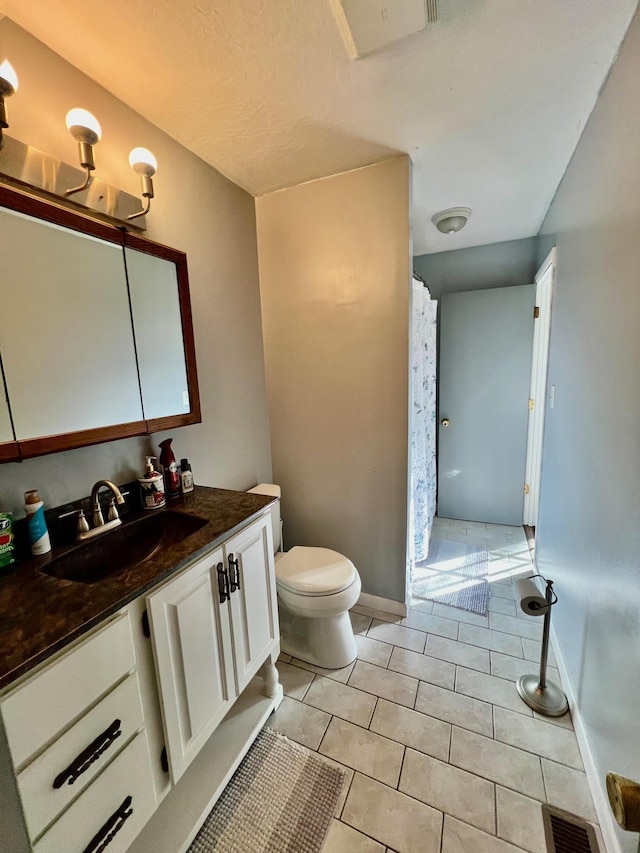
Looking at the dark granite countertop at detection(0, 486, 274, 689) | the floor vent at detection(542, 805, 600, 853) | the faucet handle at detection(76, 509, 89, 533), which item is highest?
the faucet handle at detection(76, 509, 89, 533)

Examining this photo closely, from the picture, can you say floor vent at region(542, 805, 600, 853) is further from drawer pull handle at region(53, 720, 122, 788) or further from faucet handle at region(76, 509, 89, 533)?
faucet handle at region(76, 509, 89, 533)

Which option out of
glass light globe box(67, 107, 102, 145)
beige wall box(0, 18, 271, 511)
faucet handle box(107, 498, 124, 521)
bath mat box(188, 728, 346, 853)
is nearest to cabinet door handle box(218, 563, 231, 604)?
faucet handle box(107, 498, 124, 521)

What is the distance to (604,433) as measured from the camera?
1.17 meters

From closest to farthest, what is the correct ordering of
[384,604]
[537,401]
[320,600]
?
[320,600], [384,604], [537,401]

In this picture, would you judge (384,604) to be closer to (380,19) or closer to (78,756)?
(78,756)

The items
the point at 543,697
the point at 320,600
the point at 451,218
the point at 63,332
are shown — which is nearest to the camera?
the point at 63,332

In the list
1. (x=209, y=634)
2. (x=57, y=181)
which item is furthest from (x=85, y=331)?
(x=209, y=634)

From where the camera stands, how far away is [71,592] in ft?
2.73

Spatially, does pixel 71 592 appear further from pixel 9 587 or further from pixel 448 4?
pixel 448 4

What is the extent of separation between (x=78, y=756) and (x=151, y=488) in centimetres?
79

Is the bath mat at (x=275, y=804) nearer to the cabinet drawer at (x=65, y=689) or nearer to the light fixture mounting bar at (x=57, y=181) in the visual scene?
the cabinet drawer at (x=65, y=689)

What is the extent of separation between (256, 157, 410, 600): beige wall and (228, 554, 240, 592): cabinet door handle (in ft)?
3.19

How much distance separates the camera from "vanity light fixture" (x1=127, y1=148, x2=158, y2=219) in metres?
1.26

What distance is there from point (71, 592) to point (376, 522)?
150 cm
